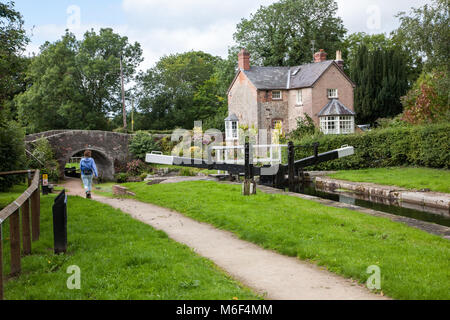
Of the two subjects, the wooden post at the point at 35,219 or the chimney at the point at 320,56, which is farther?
the chimney at the point at 320,56

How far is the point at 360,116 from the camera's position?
42875 mm

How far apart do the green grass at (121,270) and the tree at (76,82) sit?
3599 centimetres

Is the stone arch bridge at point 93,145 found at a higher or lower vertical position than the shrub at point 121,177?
higher

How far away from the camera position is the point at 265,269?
Answer: 5465 millimetres

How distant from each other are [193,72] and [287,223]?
46083 millimetres

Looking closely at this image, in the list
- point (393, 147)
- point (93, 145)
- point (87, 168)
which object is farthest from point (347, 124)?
point (87, 168)

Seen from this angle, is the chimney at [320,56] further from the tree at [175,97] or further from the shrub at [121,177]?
the shrub at [121,177]

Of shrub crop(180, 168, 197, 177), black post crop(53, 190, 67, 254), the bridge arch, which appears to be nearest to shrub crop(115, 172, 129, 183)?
the bridge arch

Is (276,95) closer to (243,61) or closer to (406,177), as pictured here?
(243,61)

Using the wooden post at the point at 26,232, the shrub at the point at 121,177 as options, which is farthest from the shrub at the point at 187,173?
the wooden post at the point at 26,232

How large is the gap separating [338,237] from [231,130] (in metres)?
28.4

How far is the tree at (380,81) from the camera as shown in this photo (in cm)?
4028

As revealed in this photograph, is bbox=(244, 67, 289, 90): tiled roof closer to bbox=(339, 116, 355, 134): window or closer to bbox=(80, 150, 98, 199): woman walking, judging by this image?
bbox=(339, 116, 355, 134): window

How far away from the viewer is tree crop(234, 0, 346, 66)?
1620 inches
